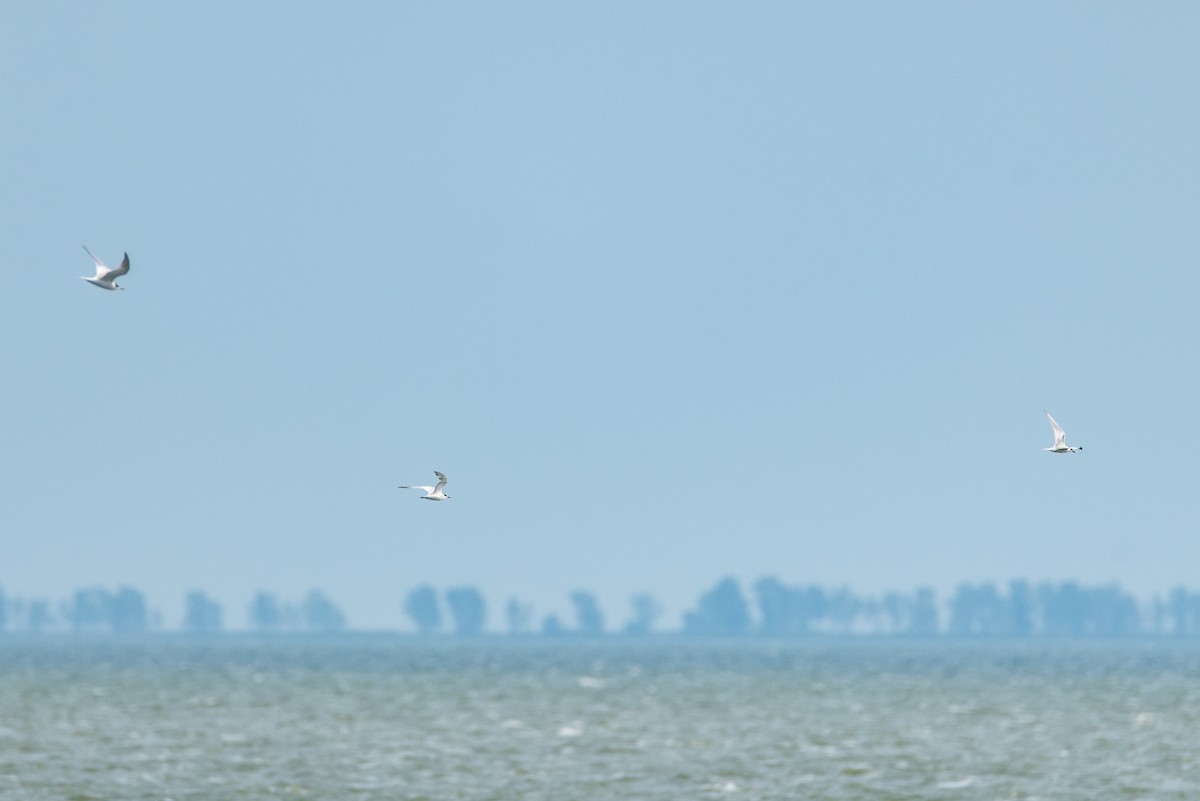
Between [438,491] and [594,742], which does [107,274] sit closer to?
[438,491]

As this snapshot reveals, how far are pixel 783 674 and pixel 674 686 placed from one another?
127 feet

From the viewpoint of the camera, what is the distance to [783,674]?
544 ft

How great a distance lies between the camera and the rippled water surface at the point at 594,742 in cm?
5578

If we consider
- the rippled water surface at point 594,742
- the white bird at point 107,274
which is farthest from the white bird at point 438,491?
the rippled water surface at point 594,742

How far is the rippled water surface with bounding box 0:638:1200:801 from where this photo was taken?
55.8m

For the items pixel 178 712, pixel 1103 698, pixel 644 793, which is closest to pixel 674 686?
pixel 1103 698

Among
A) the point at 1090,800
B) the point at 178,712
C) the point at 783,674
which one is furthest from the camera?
the point at 783,674

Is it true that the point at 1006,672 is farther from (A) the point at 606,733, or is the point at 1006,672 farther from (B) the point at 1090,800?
(B) the point at 1090,800

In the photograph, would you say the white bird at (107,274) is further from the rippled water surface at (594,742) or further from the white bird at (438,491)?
the rippled water surface at (594,742)

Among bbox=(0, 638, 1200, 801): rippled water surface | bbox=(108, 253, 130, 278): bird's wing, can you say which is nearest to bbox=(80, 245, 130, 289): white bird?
bbox=(108, 253, 130, 278): bird's wing

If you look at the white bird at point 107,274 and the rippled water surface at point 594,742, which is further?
the rippled water surface at point 594,742

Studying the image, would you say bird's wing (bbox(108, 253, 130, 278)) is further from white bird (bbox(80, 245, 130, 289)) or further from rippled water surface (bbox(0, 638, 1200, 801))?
rippled water surface (bbox(0, 638, 1200, 801))

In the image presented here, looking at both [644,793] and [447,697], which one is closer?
[644,793]

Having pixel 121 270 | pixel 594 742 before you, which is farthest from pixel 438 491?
pixel 594 742
